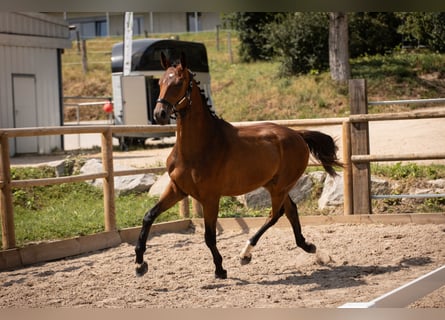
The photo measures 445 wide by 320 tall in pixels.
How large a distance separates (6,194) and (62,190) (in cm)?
307

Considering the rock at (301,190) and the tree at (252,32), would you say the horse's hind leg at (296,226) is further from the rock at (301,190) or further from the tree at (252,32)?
the tree at (252,32)

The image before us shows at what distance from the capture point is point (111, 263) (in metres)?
5.68

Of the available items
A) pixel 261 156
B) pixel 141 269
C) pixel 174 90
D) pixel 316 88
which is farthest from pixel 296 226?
pixel 316 88

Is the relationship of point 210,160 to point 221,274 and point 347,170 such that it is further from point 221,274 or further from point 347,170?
point 347,170

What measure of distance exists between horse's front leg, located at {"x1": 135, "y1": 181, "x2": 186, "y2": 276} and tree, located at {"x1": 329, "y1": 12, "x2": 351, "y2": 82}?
1056 centimetres

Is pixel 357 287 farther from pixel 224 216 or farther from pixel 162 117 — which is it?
pixel 224 216

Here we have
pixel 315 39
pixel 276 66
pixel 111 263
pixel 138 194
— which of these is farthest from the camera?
pixel 276 66

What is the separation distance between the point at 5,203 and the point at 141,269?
1.26 meters

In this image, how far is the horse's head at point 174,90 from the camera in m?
4.82

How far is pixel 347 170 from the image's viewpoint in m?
7.04

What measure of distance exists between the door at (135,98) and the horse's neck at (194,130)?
8.45 m

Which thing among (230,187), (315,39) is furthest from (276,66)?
(230,187)

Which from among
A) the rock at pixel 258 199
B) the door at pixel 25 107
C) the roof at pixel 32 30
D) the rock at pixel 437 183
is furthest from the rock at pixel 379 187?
the roof at pixel 32 30

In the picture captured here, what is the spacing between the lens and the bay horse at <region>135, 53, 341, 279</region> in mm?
5043
